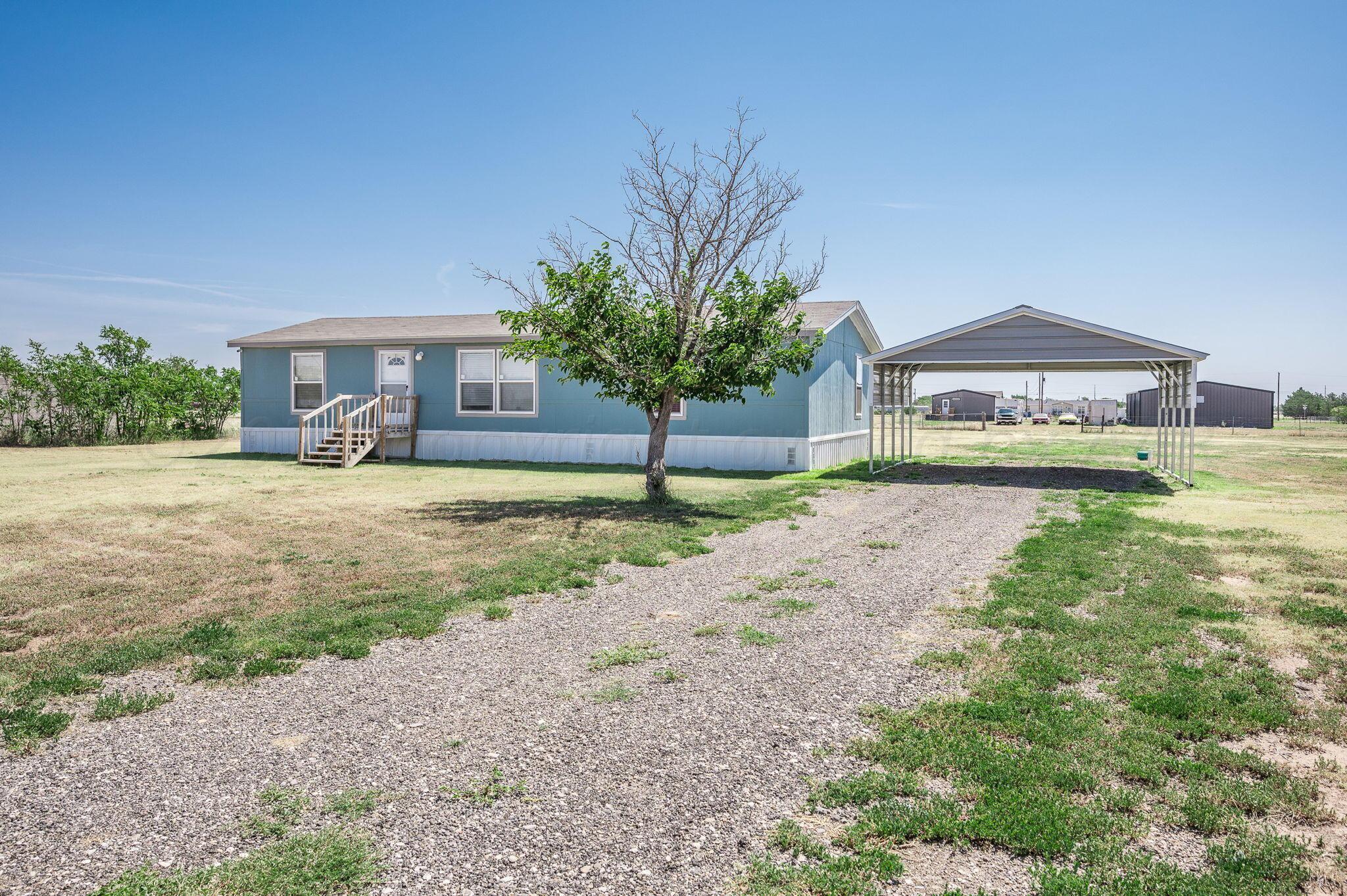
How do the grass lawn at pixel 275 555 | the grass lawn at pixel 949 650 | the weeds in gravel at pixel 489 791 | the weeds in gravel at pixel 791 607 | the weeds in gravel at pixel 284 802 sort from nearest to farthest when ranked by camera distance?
1. the grass lawn at pixel 949 650
2. the weeds in gravel at pixel 284 802
3. the weeds in gravel at pixel 489 791
4. the grass lawn at pixel 275 555
5. the weeds in gravel at pixel 791 607

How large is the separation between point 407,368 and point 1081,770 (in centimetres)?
1834

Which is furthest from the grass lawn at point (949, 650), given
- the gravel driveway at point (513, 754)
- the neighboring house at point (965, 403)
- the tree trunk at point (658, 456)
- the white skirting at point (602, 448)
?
the neighboring house at point (965, 403)

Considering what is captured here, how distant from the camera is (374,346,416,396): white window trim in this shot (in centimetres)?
1914

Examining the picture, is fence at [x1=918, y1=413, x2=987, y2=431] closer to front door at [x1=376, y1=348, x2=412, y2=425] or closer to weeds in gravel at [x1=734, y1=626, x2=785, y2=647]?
front door at [x1=376, y1=348, x2=412, y2=425]

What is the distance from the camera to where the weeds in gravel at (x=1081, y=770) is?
2.51m

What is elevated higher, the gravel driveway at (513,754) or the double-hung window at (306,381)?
the double-hung window at (306,381)

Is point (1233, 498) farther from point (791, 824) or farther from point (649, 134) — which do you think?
point (791, 824)

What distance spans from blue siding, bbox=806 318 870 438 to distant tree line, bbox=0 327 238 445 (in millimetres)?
20447

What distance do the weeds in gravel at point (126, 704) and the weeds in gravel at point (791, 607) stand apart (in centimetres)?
365

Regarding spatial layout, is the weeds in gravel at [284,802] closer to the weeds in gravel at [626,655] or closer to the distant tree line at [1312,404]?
the weeds in gravel at [626,655]

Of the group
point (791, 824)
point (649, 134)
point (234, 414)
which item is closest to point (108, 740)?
point (791, 824)

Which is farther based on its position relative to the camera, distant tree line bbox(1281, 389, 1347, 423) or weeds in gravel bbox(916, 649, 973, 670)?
distant tree line bbox(1281, 389, 1347, 423)

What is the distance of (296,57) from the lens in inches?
577

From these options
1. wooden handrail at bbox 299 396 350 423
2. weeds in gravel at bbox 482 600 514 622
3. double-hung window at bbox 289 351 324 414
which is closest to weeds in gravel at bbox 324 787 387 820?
weeds in gravel at bbox 482 600 514 622
